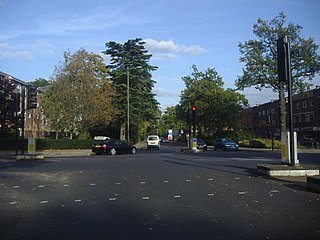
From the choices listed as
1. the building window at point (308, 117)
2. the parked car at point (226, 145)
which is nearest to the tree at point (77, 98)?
the parked car at point (226, 145)

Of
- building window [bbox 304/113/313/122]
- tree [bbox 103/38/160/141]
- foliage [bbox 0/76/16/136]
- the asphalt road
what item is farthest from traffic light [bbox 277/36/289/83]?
building window [bbox 304/113/313/122]

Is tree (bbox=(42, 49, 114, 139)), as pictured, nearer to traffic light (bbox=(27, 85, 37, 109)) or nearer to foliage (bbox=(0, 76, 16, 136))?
foliage (bbox=(0, 76, 16, 136))

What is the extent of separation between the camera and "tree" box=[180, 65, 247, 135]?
173 feet

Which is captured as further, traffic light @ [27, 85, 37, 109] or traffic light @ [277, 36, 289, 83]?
traffic light @ [27, 85, 37, 109]

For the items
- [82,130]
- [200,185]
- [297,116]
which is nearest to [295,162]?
[200,185]

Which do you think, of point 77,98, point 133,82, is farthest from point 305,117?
point 77,98

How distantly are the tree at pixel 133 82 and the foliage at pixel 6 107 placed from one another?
13488mm

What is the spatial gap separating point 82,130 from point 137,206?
3362 centimetres

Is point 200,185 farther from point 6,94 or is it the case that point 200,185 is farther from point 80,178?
point 6,94

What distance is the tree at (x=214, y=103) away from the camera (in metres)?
52.8

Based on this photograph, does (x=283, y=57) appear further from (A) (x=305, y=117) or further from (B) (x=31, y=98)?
(A) (x=305, y=117)

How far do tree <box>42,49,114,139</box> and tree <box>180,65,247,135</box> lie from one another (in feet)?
56.6

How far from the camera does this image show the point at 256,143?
4225 centimetres

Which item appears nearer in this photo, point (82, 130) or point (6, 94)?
point (6, 94)
